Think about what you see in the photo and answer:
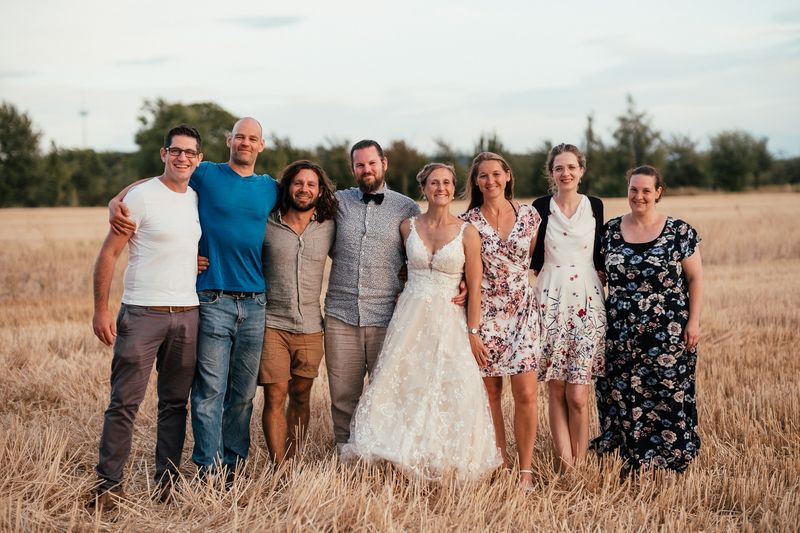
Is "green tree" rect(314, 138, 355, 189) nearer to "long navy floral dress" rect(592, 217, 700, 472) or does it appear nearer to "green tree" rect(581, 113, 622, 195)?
"green tree" rect(581, 113, 622, 195)

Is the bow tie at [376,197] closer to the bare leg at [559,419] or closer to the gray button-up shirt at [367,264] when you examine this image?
the gray button-up shirt at [367,264]

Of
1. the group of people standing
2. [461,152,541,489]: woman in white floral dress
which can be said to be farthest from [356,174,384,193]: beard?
[461,152,541,489]: woman in white floral dress

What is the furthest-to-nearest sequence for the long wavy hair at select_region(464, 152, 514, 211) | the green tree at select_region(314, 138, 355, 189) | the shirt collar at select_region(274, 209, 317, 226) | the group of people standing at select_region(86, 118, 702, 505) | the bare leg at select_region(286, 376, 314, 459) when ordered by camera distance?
1. the green tree at select_region(314, 138, 355, 189)
2. the bare leg at select_region(286, 376, 314, 459)
3. the shirt collar at select_region(274, 209, 317, 226)
4. the long wavy hair at select_region(464, 152, 514, 211)
5. the group of people standing at select_region(86, 118, 702, 505)

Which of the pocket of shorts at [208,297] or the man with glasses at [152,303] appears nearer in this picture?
the man with glasses at [152,303]

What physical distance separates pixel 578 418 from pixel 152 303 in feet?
10.4

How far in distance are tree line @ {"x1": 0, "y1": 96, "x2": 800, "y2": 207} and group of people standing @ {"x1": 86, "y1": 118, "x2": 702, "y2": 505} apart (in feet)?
97.5

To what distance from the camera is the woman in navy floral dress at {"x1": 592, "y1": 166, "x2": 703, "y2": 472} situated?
5.44 metres

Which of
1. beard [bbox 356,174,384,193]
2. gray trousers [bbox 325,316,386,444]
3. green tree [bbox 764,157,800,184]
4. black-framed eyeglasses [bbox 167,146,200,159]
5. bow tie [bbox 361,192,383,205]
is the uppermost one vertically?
green tree [bbox 764,157,800,184]

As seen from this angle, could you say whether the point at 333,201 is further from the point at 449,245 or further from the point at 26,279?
the point at 26,279

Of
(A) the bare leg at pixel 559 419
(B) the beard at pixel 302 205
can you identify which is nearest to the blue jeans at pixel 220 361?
(B) the beard at pixel 302 205

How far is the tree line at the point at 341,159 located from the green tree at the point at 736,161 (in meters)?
0.06

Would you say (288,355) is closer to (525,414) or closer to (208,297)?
(208,297)

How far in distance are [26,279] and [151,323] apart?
11708 mm

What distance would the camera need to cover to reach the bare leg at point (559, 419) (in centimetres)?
559
